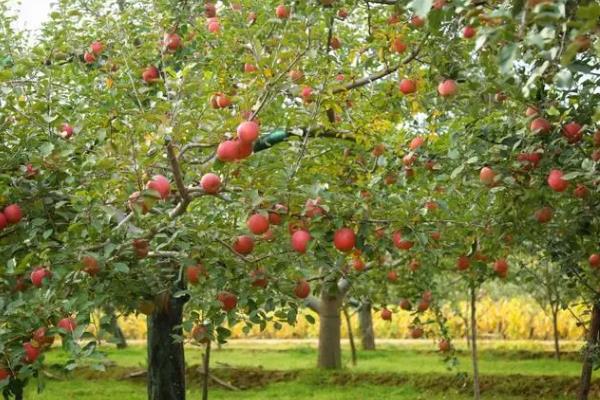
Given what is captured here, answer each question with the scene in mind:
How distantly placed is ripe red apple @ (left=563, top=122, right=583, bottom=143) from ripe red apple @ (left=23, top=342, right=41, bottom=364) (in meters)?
2.83

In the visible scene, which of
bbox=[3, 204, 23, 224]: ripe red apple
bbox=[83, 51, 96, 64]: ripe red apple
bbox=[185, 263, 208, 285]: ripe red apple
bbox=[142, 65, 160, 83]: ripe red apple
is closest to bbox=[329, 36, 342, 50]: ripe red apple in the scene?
bbox=[142, 65, 160, 83]: ripe red apple

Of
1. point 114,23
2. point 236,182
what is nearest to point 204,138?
point 236,182

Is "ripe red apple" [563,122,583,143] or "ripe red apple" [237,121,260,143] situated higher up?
"ripe red apple" [563,122,583,143]

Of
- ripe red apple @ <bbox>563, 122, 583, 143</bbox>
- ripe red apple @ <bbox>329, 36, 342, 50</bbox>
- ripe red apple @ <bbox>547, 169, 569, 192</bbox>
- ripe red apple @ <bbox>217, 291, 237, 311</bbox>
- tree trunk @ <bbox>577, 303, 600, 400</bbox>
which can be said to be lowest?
tree trunk @ <bbox>577, 303, 600, 400</bbox>

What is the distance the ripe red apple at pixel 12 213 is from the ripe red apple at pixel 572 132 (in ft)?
9.23

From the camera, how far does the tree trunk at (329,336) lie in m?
13.4

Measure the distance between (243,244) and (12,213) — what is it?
1.16 meters

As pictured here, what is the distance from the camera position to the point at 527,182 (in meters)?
4.40

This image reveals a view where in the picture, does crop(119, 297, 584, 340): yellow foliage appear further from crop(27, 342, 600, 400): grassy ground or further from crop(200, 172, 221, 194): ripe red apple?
crop(200, 172, 221, 194): ripe red apple

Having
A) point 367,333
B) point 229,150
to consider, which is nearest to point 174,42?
point 229,150

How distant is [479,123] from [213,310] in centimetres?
191

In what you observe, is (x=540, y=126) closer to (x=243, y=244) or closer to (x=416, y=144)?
(x=416, y=144)

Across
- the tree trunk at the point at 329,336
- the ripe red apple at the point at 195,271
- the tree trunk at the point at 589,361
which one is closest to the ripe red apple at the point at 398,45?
the ripe red apple at the point at 195,271

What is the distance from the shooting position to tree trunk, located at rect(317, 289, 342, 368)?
13414 millimetres
